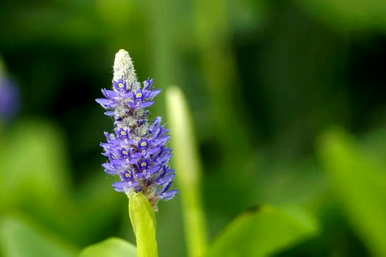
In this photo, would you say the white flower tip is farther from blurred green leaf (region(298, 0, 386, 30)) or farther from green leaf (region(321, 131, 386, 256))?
blurred green leaf (region(298, 0, 386, 30))

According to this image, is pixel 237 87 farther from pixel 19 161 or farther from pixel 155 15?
pixel 19 161

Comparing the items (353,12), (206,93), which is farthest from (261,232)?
(206,93)

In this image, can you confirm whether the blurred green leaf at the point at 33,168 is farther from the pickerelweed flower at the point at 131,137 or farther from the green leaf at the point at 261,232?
the pickerelweed flower at the point at 131,137

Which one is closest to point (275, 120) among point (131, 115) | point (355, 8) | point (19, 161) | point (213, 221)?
point (355, 8)

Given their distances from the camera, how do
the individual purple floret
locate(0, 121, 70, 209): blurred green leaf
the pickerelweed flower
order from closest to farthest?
1. the pickerelweed flower
2. locate(0, 121, 70, 209): blurred green leaf
3. the individual purple floret

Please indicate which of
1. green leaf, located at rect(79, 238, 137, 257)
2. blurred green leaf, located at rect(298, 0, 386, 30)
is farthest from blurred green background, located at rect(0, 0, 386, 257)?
green leaf, located at rect(79, 238, 137, 257)

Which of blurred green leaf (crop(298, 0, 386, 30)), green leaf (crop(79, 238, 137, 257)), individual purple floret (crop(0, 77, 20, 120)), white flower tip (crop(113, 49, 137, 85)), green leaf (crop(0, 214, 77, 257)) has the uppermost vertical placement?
individual purple floret (crop(0, 77, 20, 120))
